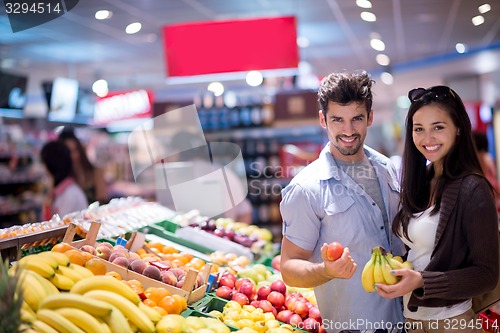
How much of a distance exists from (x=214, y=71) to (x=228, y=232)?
7.04 feet

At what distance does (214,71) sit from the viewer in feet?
20.6

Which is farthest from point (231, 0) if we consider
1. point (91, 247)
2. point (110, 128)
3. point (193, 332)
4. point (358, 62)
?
point (110, 128)

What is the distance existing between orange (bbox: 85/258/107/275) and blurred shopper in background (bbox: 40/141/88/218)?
130 inches

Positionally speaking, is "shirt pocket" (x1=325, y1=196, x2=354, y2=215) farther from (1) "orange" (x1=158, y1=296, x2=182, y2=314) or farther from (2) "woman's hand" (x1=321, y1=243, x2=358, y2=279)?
(1) "orange" (x1=158, y1=296, x2=182, y2=314)

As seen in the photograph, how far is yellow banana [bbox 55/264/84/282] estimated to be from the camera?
2.43m

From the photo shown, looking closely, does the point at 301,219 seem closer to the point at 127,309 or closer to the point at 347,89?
the point at 347,89

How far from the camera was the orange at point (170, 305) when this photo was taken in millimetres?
2611

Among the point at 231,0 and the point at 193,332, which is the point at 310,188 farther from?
the point at 231,0

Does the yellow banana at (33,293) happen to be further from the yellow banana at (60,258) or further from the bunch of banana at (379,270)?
the bunch of banana at (379,270)

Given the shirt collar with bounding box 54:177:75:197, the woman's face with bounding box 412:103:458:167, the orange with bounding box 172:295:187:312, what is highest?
the woman's face with bounding box 412:103:458:167

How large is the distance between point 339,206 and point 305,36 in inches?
335

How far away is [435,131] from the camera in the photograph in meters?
2.52

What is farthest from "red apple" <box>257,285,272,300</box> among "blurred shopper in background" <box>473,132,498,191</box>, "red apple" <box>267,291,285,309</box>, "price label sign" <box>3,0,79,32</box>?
"blurred shopper in background" <box>473,132,498,191</box>

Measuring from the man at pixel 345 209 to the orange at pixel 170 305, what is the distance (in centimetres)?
53
